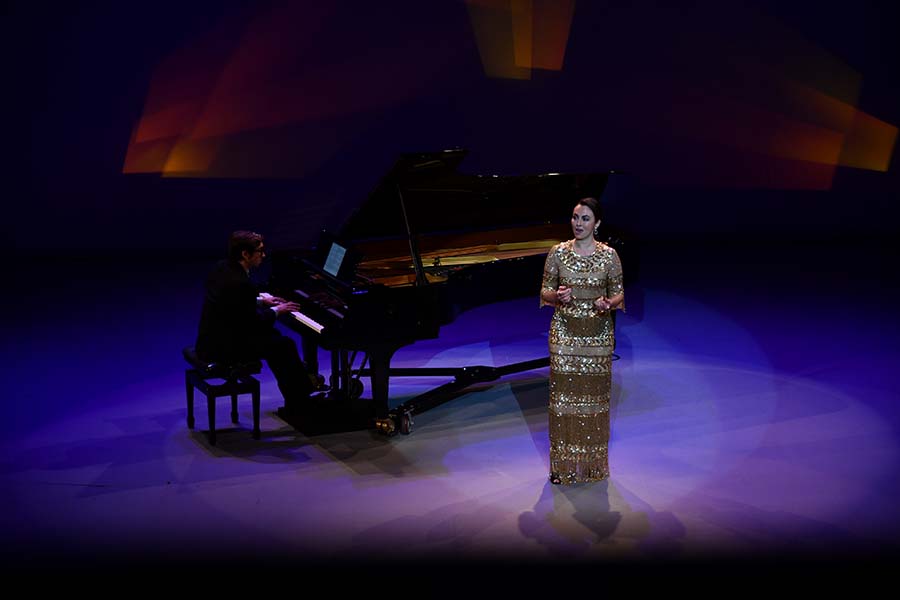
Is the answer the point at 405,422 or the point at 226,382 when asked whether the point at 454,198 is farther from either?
the point at 226,382

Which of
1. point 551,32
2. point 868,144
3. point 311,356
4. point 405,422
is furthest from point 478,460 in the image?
point 868,144

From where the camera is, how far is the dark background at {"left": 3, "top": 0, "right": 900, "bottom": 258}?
991 centimetres

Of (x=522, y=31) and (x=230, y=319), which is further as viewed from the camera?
(x=522, y=31)

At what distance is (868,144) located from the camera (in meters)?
Result: 11.0

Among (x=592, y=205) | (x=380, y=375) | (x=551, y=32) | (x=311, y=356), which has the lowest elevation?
(x=311, y=356)

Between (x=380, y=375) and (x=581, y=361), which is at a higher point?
(x=581, y=361)

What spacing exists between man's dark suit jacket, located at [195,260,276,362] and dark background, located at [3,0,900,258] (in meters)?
4.76

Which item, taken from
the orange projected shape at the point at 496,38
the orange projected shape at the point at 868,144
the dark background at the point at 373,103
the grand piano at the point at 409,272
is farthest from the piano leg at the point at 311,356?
the orange projected shape at the point at 868,144

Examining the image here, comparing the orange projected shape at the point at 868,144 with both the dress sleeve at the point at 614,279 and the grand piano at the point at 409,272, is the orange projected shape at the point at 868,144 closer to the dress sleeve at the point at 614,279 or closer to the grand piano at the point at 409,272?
the grand piano at the point at 409,272

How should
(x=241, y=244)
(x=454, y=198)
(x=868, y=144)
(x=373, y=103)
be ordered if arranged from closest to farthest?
Result: 1. (x=241, y=244)
2. (x=454, y=198)
3. (x=373, y=103)
4. (x=868, y=144)

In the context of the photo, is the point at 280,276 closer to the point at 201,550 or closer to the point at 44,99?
the point at 201,550

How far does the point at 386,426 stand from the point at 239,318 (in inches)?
37.9

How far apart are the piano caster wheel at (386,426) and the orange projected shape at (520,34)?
5.47 metres

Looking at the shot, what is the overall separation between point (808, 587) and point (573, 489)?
1.28 metres
